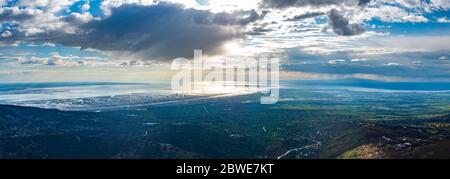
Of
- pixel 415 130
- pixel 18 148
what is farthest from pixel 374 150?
pixel 18 148

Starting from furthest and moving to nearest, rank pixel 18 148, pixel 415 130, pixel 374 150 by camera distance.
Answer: pixel 415 130 → pixel 18 148 → pixel 374 150
